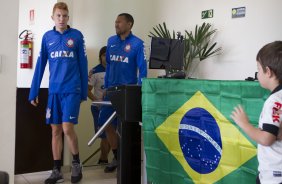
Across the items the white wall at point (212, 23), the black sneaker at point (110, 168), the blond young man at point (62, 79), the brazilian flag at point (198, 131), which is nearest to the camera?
the brazilian flag at point (198, 131)

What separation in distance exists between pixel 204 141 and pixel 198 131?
0.07 meters

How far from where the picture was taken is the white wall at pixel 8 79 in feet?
9.89

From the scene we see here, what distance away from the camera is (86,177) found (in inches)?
151

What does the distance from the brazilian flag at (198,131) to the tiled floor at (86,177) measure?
1.34 m

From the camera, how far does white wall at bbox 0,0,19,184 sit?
9.89 ft

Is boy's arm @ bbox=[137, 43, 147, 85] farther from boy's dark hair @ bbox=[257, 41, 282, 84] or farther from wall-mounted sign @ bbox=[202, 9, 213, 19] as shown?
boy's dark hair @ bbox=[257, 41, 282, 84]

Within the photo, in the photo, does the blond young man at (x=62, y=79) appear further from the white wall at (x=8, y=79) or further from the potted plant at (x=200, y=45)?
the potted plant at (x=200, y=45)

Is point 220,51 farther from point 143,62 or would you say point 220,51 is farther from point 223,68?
point 143,62

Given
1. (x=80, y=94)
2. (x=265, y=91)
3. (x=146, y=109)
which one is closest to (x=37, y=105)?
(x=80, y=94)

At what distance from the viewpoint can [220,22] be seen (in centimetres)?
429

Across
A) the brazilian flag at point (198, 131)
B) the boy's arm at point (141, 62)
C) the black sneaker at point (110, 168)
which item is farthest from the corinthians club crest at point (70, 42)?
the black sneaker at point (110, 168)

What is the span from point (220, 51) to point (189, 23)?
650mm

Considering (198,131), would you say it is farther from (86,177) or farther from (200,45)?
(200,45)

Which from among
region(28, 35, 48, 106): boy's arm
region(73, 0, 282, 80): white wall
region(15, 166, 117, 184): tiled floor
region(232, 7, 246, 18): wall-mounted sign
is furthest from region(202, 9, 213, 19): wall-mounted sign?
region(15, 166, 117, 184): tiled floor
